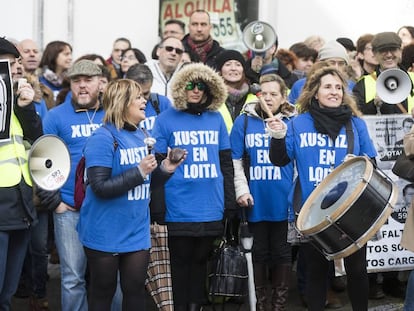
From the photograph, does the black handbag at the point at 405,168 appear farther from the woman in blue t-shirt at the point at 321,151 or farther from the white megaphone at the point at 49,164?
the white megaphone at the point at 49,164

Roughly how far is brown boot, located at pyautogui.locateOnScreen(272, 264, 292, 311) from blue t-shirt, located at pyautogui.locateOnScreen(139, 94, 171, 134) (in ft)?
4.89

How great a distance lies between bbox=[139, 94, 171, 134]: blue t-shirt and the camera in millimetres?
7879

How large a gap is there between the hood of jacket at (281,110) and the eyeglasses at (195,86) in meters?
0.52

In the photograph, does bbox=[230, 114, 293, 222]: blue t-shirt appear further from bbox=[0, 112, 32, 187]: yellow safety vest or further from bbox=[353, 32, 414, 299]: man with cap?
bbox=[0, 112, 32, 187]: yellow safety vest

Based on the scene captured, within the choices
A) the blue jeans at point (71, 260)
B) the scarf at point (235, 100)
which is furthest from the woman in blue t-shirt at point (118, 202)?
the scarf at point (235, 100)

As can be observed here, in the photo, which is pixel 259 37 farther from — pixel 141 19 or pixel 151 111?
pixel 141 19

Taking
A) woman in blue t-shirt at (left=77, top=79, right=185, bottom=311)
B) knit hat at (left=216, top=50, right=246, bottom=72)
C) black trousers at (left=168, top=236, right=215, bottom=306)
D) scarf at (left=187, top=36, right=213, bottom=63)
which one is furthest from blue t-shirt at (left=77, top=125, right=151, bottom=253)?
scarf at (left=187, top=36, right=213, bottom=63)

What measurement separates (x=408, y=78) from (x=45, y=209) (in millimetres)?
3250

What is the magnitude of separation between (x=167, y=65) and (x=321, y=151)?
7.67 ft

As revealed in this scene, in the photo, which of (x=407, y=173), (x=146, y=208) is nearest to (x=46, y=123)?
(x=146, y=208)

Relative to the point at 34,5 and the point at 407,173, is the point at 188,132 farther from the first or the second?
the point at 34,5

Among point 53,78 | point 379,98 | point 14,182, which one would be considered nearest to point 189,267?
point 14,182

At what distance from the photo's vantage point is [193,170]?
744 centimetres

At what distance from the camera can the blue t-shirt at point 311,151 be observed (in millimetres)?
7137
